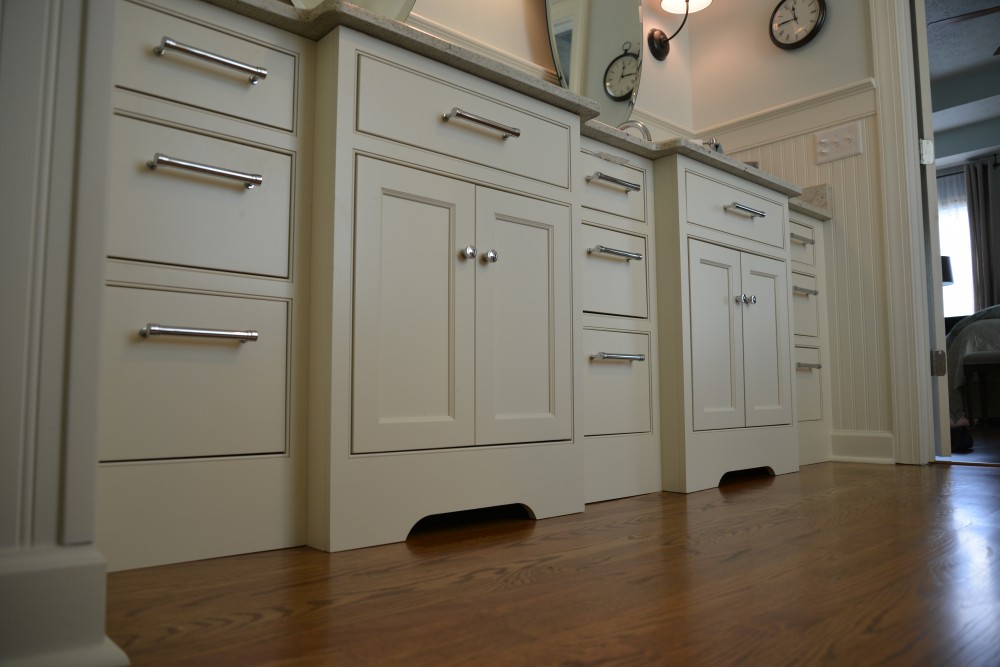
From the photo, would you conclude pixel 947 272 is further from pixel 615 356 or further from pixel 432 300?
pixel 432 300

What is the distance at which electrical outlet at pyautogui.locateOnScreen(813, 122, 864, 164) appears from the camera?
2951 millimetres

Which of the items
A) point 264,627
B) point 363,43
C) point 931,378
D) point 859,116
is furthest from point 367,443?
point 859,116

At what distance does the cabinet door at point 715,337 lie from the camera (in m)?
2.12

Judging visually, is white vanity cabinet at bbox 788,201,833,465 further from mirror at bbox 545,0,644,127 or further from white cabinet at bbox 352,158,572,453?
white cabinet at bbox 352,158,572,453

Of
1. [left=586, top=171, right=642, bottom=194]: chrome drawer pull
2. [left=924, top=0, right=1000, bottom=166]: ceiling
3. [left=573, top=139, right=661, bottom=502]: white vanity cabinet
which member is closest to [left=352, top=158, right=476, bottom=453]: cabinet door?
[left=573, top=139, right=661, bottom=502]: white vanity cabinet

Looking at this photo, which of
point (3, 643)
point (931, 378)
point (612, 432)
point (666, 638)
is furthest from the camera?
point (931, 378)

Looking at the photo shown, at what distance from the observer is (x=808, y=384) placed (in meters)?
2.86

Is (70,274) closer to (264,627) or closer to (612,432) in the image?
(264,627)

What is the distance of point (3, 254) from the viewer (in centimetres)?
72

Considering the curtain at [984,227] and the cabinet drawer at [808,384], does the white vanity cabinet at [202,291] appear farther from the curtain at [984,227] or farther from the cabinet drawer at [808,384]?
the curtain at [984,227]

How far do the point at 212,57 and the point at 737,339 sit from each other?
1.67 meters

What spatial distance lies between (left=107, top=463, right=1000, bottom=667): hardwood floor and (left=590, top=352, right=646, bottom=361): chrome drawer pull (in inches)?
18.4

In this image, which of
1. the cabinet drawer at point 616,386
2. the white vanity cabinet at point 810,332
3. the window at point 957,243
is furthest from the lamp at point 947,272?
the cabinet drawer at point 616,386

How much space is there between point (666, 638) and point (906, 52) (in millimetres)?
2873
